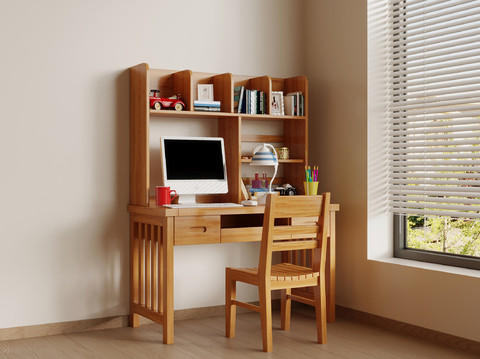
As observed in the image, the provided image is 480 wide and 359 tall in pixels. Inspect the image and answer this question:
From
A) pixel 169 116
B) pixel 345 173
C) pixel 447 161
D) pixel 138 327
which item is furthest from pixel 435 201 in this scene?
pixel 138 327

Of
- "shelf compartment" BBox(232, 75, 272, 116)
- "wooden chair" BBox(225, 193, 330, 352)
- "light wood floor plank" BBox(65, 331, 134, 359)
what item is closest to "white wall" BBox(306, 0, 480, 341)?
"shelf compartment" BBox(232, 75, 272, 116)

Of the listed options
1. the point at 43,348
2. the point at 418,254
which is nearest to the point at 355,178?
the point at 418,254

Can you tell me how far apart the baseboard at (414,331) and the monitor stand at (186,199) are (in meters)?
1.28

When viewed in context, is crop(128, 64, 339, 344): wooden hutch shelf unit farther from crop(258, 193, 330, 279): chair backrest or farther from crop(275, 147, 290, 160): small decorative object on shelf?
crop(258, 193, 330, 279): chair backrest

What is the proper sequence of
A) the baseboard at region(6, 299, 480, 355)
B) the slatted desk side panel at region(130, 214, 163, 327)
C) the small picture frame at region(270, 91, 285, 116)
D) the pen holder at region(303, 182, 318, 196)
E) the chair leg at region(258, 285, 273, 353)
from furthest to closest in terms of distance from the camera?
the small picture frame at region(270, 91, 285, 116) < the pen holder at region(303, 182, 318, 196) < the slatted desk side panel at region(130, 214, 163, 327) < the baseboard at region(6, 299, 480, 355) < the chair leg at region(258, 285, 273, 353)

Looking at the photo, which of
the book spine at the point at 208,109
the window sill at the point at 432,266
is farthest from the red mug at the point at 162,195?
the window sill at the point at 432,266

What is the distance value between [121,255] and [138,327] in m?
0.47

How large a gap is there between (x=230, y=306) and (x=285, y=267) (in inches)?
15.3

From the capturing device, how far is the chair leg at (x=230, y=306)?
3.12 metres

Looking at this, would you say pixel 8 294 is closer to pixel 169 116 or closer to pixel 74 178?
pixel 74 178

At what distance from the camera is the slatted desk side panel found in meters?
3.22

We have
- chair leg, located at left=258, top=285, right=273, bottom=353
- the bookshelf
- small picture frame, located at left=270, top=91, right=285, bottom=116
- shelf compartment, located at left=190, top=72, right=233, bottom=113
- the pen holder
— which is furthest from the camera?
small picture frame, located at left=270, top=91, right=285, bottom=116

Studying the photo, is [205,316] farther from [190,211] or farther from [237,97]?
[237,97]

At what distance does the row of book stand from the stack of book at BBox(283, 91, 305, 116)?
0.69 feet
